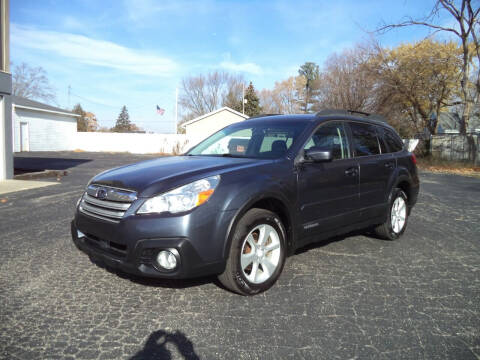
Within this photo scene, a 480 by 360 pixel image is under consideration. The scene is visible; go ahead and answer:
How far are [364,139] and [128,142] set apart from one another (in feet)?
126

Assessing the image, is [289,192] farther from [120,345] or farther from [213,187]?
[120,345]

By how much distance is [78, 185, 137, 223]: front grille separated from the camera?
3084 mm

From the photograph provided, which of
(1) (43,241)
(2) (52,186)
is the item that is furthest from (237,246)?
(2) (52,186)

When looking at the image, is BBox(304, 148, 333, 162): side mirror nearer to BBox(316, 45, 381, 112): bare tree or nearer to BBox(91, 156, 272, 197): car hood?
BBox(91, 156, 272, 197): car hood

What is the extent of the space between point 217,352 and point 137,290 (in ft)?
4.27

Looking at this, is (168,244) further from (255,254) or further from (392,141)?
(392,141)

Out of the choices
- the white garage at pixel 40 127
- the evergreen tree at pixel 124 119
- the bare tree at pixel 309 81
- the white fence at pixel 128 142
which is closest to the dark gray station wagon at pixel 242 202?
the white garage at pixel 40 127

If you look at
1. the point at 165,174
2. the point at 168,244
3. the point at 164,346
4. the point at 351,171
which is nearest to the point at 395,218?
the point at 351,171

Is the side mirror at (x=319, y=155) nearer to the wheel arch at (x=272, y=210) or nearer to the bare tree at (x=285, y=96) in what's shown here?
the wheel arch at (x=272, y=210)

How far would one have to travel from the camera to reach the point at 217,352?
8.09 ft

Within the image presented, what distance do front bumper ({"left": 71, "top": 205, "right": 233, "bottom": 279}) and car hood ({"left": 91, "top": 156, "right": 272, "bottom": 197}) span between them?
0.30 metres

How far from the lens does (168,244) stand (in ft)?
9.39

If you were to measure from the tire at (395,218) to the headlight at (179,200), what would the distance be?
321cm

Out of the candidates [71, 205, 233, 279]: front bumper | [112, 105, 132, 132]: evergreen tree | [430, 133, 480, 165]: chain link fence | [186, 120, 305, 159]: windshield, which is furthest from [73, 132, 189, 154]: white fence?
[112, 105, 132, 132]: evergreen tree
